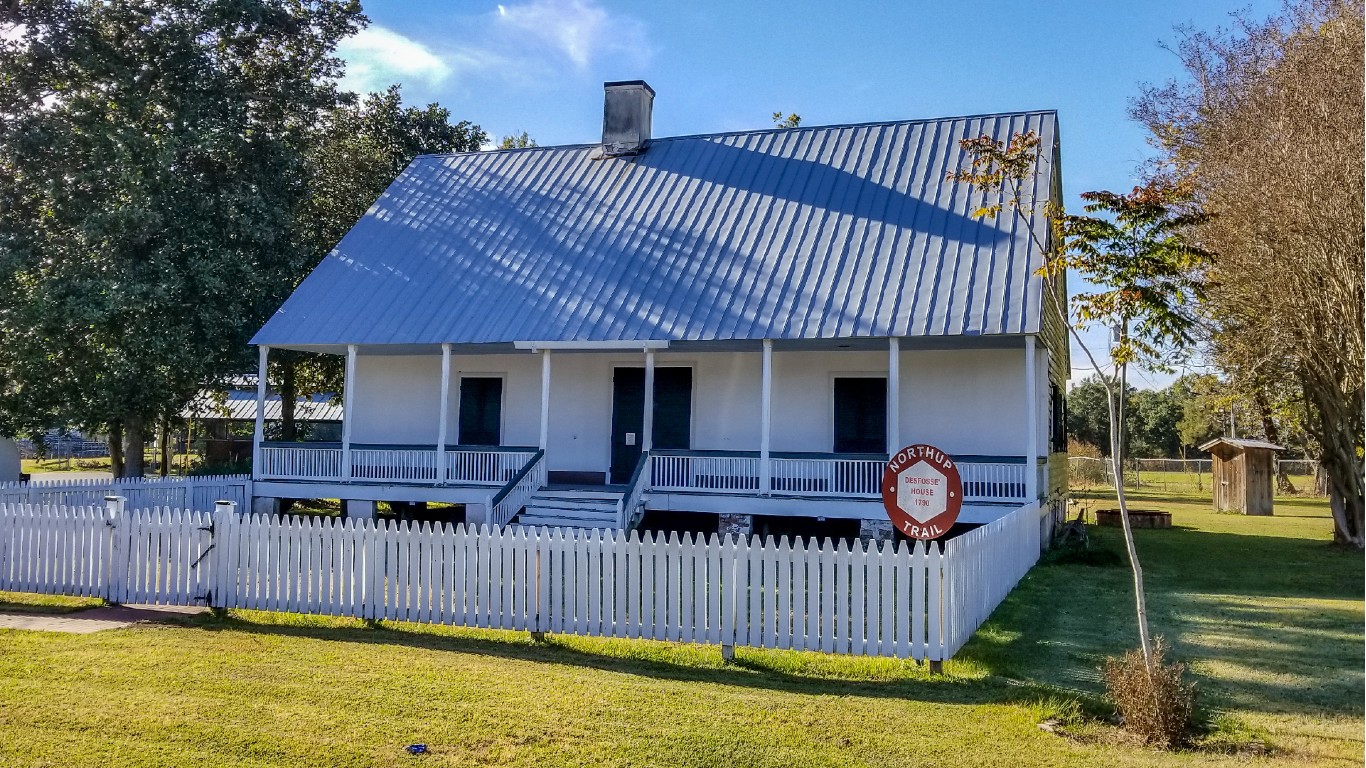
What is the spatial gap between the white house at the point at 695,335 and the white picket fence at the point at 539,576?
5548mm

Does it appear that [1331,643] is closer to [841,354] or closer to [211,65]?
[841,354]

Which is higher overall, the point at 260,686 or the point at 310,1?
the point at 310,1

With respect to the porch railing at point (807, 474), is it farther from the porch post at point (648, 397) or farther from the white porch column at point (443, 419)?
the white porch column at point (443, 419)

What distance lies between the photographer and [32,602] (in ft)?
39.1

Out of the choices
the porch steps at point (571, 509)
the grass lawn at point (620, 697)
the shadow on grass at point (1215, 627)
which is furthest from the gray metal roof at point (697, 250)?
the grass lawn at point (620, 697)

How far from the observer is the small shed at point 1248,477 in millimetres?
30484

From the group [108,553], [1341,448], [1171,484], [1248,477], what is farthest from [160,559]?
[1171,484]

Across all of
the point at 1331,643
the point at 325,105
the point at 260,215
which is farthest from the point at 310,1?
the point at 1331,643

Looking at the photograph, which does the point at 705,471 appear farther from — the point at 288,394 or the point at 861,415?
the point at 288,394

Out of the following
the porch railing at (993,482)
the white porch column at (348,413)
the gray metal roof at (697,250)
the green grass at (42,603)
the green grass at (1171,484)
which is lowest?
the green grass at (42,603)

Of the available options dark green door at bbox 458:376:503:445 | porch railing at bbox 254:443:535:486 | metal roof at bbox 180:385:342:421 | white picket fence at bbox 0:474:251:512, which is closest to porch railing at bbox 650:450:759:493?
porch railing at bbox 254:443:535:486

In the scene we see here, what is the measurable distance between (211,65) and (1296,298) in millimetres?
25308

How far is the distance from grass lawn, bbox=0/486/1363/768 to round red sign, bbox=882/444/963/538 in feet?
4.03

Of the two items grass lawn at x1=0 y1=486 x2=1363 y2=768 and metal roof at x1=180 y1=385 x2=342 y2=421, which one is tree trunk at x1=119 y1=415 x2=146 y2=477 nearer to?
metal roof at x1=180 y1=385 x2=342 y2=421
